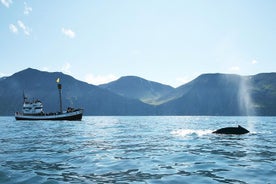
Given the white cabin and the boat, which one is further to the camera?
the white cabin

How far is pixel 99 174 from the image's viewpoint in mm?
14055

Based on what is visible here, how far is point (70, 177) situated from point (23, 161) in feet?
19.0

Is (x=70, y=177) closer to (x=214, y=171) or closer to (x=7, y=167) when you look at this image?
(x=7, y=167)

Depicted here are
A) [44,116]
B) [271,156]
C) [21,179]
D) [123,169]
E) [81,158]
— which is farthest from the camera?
[44,116]

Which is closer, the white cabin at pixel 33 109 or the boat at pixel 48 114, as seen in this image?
the boat at pixel 48 114

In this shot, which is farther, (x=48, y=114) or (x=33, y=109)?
(x=33, y=109)

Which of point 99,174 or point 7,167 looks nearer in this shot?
point 99,174

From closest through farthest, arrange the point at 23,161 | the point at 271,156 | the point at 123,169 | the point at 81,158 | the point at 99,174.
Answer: the point at 99,174, the point at 123,169, the point at 23,161, the point at 81,158, the point at 271,156

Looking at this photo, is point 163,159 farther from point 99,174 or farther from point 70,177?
point 70,177

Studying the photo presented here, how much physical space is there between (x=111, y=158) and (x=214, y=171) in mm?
6875

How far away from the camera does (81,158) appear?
18984mm

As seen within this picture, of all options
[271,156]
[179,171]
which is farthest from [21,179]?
[271,156]

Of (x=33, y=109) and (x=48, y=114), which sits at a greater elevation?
(x=33, y=109)

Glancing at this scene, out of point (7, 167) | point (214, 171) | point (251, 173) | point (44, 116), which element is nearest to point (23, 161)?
point (7, 167)
